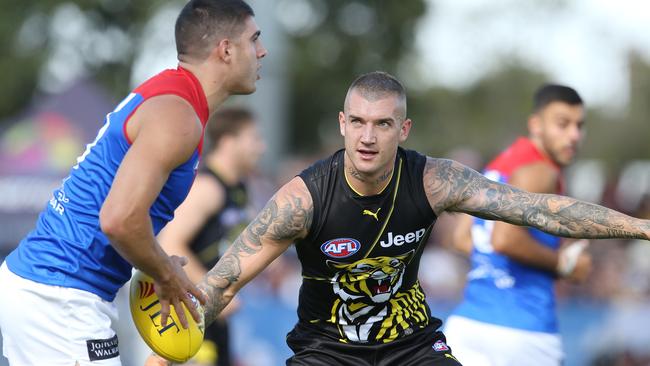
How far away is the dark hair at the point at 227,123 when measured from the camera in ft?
27.2

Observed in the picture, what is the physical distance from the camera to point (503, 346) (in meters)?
6.70

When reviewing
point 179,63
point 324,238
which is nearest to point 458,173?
point 324,238

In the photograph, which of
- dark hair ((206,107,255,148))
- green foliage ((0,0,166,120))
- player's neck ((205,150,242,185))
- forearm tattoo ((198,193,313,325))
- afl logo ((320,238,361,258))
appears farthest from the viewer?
green foliage ((0,0,166,120))

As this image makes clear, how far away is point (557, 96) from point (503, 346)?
1.90 metres

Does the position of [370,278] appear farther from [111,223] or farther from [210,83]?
[111,223]

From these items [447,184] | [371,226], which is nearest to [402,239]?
[371,226]

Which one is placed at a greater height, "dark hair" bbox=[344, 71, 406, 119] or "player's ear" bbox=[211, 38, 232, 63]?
"dark hair" bbox=[344, 71, 406, 119]

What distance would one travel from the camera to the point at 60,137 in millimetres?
14594

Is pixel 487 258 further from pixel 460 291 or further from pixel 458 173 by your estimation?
pixel 460 291

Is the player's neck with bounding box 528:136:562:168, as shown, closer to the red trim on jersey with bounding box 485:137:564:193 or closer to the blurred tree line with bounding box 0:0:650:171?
the red trim on jersey with bounding box 485:137:564:193

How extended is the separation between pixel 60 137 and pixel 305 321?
10.00 m

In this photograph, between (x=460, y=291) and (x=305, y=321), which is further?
(x=460, y=291)

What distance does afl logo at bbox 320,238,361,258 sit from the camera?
5.14m

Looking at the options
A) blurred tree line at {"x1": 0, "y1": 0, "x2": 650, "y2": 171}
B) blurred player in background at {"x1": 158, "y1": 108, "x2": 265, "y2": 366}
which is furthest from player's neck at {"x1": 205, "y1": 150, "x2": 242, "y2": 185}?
blurred tree line at {"x1": 0, "y1": 0, "x2": 650, "y2": 171}
